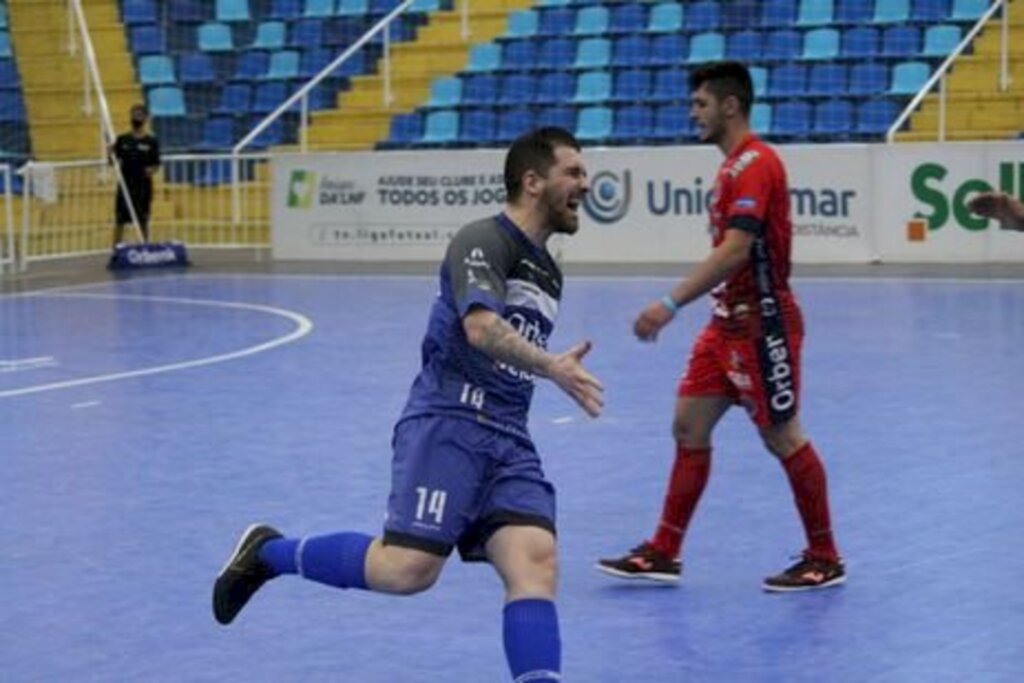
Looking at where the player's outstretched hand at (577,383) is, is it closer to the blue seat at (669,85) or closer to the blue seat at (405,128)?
the blue seat at (669,85)

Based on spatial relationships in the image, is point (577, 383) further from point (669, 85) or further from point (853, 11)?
point (853, 11)

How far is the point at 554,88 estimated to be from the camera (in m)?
28.8

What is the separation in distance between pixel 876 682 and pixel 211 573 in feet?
9.58

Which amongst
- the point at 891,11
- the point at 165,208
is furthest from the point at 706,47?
the point at 165,208

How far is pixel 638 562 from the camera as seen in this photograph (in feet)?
27.5

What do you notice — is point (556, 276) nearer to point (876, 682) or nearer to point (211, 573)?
point (876, 682)

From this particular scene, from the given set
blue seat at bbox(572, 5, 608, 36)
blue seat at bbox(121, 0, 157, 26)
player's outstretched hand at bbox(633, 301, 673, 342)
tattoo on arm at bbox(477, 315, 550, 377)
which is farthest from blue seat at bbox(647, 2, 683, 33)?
tattoo on arm at bbox(477, 315, 550, 377)

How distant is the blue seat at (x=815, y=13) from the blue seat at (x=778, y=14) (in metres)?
0.11

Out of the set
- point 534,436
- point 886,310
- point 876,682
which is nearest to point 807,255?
point 886,310

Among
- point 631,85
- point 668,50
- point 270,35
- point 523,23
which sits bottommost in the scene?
point 631,85

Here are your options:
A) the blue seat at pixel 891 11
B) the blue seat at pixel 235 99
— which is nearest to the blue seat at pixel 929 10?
the blue seat at pixel 891 11

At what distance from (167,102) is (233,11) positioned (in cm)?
196

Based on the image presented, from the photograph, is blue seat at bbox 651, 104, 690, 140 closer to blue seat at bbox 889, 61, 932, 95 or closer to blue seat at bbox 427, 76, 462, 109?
blue seat at bbox 889, 61, 932, 95

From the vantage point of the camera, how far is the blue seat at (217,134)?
30.4 m
